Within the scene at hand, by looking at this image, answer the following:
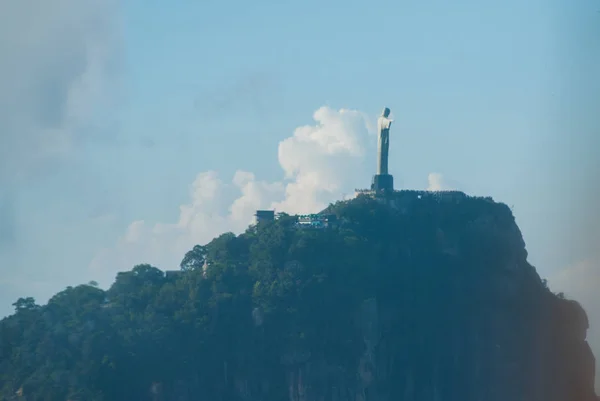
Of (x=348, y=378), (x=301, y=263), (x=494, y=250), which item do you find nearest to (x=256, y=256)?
(x=301, y=263)

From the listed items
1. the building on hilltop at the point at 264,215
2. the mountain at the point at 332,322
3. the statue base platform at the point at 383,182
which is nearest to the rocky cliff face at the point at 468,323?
the mountain at the point at 332,322

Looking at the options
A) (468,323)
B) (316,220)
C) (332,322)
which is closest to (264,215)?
(316,220)

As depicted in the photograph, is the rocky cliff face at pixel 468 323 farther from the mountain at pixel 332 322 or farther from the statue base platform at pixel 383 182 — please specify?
the statue base platform at pixel 383 182

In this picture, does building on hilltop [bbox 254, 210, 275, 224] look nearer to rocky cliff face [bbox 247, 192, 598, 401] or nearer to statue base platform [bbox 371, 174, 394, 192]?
statue base platform [bbox 371, 174, 394, 192]

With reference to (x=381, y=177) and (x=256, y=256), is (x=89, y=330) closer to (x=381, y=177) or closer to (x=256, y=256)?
(x=256, y=256)

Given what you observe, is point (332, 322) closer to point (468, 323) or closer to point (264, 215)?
point (264, 215)

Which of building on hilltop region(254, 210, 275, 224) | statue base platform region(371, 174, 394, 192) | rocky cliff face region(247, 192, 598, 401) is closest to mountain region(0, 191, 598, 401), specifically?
rocky cliff face region(247, 192, 598, 401)

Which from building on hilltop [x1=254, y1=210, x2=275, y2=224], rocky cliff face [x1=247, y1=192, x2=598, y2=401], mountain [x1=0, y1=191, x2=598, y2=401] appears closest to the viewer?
mountain [x1=0, y1=191, x2=598, y2=401]
